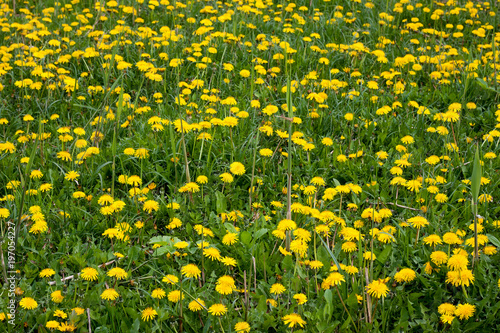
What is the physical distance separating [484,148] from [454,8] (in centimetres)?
273

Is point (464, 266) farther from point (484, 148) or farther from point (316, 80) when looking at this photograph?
point (316, 80)

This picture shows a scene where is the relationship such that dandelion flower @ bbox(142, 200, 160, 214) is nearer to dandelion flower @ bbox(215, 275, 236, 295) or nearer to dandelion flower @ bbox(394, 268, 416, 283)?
dandelion flower @ bbox(215, 275, 236, 295)

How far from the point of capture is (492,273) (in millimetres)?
2420

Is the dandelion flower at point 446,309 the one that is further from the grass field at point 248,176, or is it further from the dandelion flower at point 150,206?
the dandelion flower at point 150,206

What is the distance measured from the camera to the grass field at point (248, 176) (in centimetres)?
216

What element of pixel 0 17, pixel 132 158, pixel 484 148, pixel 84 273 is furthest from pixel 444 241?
pixel 0 17

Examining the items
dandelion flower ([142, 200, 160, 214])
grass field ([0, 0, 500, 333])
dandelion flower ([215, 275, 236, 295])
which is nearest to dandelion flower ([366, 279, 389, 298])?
grass field ([0, 0, 500, 333])

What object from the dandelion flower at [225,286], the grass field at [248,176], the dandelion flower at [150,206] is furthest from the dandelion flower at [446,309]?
the dandelion flower at [150,206]

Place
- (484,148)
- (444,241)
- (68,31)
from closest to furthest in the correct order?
(444,241)
(484,148)
(68,31)

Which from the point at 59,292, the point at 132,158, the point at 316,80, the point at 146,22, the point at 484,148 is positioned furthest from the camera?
the point at 146,22

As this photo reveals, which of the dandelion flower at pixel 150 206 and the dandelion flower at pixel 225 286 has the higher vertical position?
the dandelion flower at pixel 225 286

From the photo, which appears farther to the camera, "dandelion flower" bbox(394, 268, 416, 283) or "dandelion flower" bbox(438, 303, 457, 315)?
"dandelion flower" bbox(394, 268, 416, 283)

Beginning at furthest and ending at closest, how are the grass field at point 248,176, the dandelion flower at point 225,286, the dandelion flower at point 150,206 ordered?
the dandelion flower at point 150,206 → the grass field at point 248,176 → the dandelion flower at point 225,286

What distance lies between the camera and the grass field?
216cm
